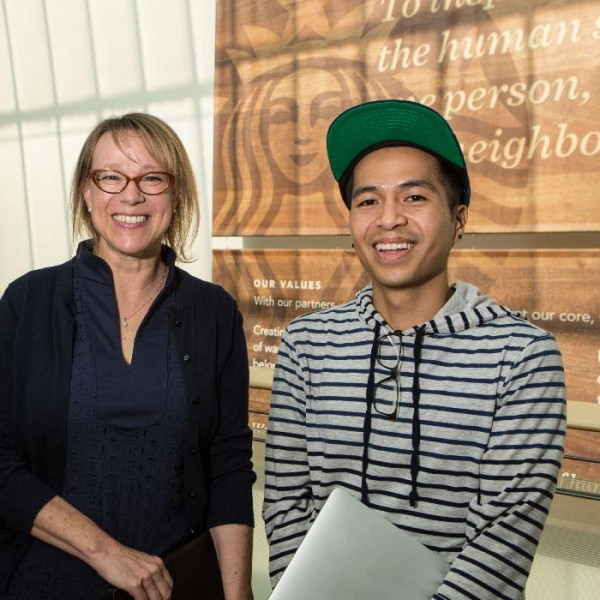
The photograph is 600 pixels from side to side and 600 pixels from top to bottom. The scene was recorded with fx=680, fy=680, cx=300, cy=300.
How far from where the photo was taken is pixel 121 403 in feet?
4.77

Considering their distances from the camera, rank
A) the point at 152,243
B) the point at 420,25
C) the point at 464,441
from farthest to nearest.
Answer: the point at 420,25 → the point at 152,243 → the point at 464,441

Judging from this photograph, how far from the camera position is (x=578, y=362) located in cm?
287

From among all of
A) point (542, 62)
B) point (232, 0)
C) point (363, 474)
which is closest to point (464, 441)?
point (363, 474)

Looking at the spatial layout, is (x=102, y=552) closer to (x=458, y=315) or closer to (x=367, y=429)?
(x=367, y=429)

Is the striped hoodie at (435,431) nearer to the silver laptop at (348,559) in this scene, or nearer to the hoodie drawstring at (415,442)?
the hoodie drawstring at (415,442)

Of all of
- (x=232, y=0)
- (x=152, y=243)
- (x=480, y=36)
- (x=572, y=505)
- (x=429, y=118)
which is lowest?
(x=572, y=505)

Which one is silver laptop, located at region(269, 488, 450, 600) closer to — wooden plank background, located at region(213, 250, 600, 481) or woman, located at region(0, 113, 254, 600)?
woman, located at region(0, 113, 254, 600)

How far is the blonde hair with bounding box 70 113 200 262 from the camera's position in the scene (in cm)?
155

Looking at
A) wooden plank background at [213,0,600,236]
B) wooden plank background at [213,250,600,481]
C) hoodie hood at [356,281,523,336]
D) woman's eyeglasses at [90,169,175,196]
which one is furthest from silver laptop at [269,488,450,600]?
wooden plank background at [213,0,600,236]

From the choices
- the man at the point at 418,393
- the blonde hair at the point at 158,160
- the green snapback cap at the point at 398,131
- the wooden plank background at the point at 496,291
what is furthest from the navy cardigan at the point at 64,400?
the wooden plank background at the point at 496,291

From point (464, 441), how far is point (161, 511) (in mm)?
690

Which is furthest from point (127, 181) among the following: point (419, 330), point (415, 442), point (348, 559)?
point (348, 559)

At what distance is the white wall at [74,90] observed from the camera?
425 cm

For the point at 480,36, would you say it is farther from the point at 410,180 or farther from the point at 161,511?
the point at 161,511
